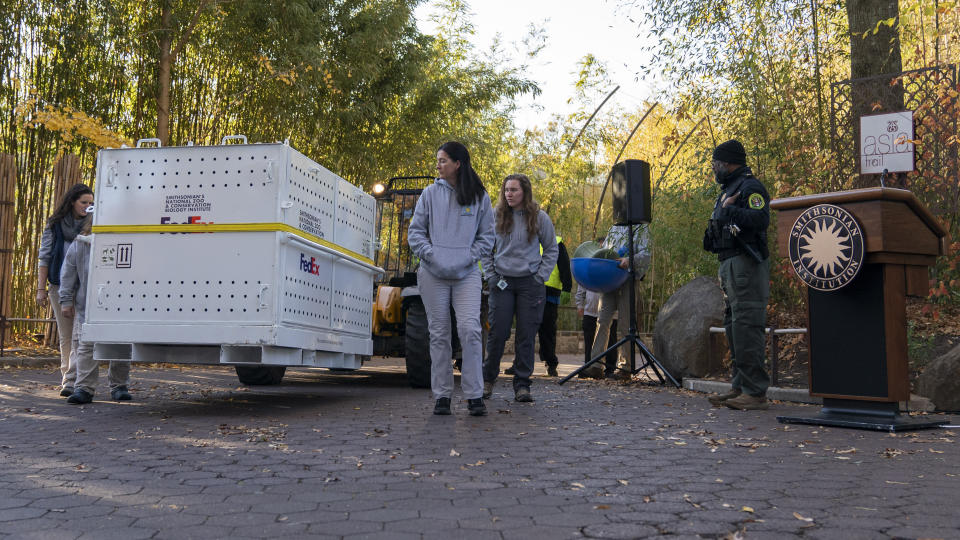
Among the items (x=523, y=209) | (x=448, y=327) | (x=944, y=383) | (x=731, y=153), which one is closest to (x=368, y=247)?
(x=523, y=209)

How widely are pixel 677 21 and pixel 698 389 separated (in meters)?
4.61

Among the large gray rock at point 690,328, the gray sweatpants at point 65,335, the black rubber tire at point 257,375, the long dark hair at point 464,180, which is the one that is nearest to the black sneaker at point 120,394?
the gray sweatpants at point 65,335

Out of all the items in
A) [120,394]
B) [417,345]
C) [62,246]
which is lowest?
[120,394]

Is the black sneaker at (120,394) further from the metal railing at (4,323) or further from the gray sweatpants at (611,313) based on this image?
the gray sweatpants at (611,313)

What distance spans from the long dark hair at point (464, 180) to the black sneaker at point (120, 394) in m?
3.24

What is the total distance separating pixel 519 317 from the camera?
269 inches

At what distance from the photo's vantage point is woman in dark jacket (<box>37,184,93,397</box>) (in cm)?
709

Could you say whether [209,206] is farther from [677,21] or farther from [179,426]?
[677,21]

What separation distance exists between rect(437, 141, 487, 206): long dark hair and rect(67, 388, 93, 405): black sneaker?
327 centimetres

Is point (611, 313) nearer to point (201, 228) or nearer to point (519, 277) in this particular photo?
point (519, 277)

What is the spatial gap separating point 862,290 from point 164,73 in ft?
31.8

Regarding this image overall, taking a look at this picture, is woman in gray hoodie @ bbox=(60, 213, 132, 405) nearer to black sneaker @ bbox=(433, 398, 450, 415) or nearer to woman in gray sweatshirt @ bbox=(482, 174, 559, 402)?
black sneaker @ bbox=(433, 398, 450, 415)

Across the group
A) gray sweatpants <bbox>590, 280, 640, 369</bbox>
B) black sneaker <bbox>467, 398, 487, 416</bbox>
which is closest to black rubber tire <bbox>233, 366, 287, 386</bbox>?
black sneaker <bbox>467, 398, 487, 416</bbox>

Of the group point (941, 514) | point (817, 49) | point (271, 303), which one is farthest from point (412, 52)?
point (941, 514)
